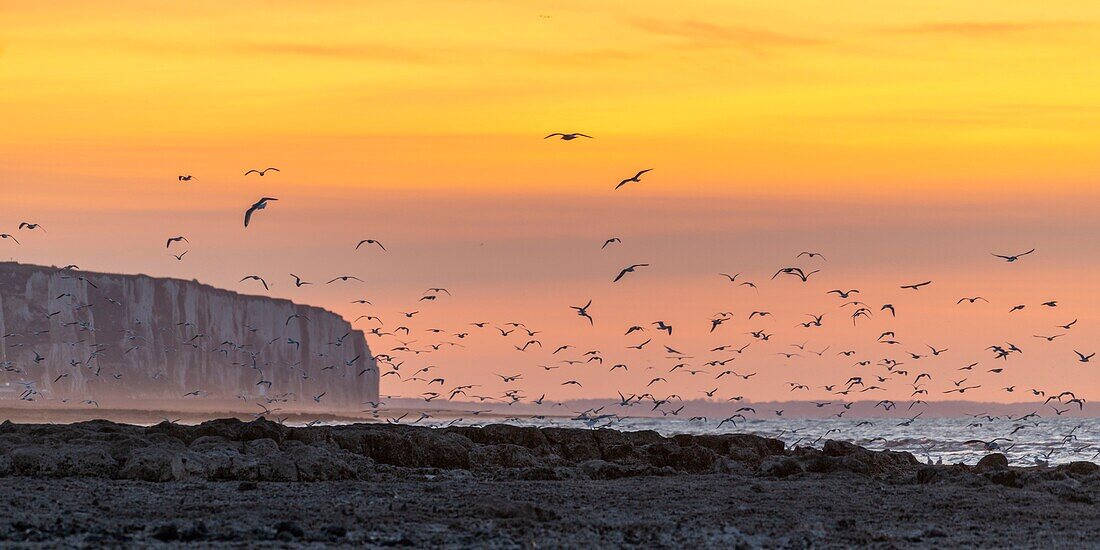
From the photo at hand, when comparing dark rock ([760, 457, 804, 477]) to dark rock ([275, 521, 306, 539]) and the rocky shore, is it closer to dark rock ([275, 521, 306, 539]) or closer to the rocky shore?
the rocky shore

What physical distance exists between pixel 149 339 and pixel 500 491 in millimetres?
136050

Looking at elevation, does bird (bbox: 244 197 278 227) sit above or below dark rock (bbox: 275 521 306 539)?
above

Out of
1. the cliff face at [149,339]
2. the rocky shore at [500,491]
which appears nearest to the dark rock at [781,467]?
the rocky shore at [500,491]

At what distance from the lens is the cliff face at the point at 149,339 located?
143500mm

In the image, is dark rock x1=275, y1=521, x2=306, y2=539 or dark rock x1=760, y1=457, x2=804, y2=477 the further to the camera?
dark rock x1=760, y1=457, x2=804, y2=477

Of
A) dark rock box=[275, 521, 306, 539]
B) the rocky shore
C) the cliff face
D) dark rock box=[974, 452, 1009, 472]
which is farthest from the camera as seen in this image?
the cliff face

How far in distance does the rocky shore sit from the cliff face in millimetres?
95035

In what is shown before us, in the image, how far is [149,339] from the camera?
515 feet

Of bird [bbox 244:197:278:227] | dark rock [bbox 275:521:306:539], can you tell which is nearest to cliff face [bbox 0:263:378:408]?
bird [bbox 244:197:278:227]

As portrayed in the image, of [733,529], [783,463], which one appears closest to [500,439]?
[783,463]

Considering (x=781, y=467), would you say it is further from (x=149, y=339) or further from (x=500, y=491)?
(x=149, y=339)

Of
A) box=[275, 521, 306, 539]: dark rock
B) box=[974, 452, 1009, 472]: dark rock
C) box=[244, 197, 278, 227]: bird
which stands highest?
box=[244, 197, 278, 227]: bird

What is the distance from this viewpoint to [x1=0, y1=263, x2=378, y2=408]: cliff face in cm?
14350

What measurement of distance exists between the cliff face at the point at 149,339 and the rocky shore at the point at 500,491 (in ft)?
312
